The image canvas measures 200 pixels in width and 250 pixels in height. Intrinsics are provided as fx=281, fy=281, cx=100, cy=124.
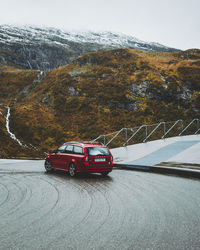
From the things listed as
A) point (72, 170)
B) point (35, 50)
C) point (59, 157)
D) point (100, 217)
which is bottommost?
point (72, 170)

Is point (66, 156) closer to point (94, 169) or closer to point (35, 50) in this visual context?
point (94, 169)

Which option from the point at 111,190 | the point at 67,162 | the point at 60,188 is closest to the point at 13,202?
the point at 60,188

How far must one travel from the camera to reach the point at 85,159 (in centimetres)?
1184

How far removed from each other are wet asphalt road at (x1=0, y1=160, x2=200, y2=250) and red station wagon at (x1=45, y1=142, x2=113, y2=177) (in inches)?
118

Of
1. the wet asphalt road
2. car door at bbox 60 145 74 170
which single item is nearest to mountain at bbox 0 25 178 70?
car door at bbox 60 145 74 170

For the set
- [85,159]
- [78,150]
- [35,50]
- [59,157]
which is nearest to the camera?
[85,159]

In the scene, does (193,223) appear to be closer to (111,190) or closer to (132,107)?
(111,190)

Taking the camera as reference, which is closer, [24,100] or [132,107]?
A: [132,107]

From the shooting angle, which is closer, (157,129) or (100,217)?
(100,217)

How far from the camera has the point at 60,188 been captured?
29.2ft

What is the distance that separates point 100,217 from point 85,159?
256 inches

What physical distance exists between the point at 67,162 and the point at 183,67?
50.2m

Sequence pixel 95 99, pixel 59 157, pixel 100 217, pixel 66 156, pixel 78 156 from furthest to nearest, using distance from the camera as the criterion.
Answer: pixel 95 99 → pixel 59 157 → pixel 66 156 → pixel 78 156 → pixel 100 217

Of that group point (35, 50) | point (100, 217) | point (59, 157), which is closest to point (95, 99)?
point (59, 157)
